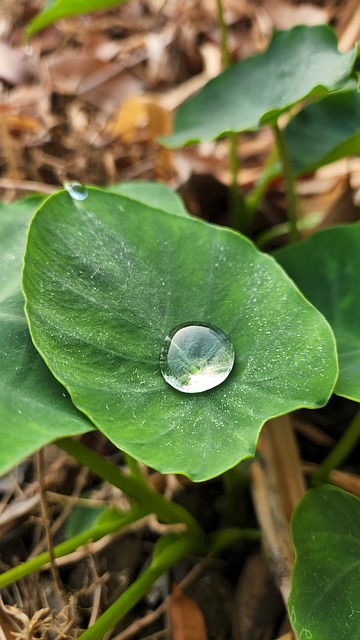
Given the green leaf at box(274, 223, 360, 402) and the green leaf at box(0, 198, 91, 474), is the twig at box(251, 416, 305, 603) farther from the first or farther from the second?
the green leaf at box(0, 198, 91, 474)

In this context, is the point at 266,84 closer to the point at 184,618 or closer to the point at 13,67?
the point at 184,618

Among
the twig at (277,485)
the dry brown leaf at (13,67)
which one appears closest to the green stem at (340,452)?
the twig at (277,485)

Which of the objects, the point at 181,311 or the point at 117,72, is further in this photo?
the point at 117,72

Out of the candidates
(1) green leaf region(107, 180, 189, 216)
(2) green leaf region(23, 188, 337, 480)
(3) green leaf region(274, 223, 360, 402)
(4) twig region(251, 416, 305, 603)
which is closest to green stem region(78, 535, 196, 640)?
(4) twig region(251, 416, 305, 603)

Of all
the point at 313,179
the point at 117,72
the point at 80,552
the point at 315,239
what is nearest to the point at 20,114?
the point at 117,72

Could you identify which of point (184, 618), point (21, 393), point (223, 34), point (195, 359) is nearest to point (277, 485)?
point (184, 618)

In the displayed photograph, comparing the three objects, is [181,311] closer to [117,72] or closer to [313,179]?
[313,179]

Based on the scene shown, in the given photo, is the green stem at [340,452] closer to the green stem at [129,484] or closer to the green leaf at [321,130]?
the green stem at [129,484]

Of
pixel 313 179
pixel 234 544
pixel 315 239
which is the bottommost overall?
pixel 234 544
